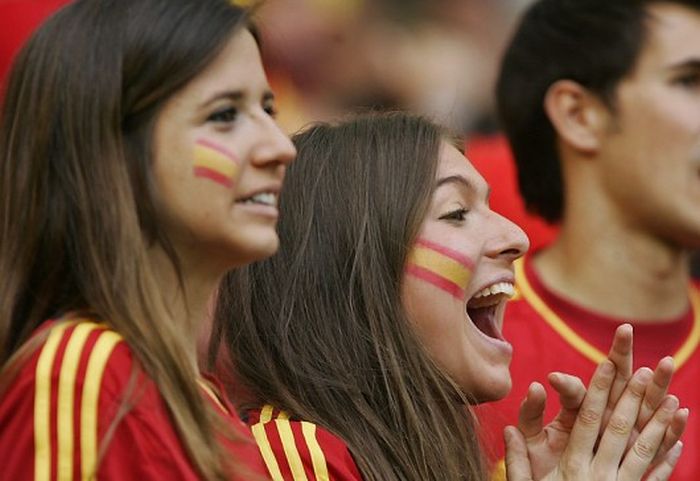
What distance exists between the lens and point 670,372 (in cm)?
288

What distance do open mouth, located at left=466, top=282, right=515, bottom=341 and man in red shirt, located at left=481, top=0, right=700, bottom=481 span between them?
777mm

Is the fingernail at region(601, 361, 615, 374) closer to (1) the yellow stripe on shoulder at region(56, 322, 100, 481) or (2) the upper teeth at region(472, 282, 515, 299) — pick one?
(2) the upper teeth at region(472, 282, 515, 299)

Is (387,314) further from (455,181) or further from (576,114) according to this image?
(576,114)

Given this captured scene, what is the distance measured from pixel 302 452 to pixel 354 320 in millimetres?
316

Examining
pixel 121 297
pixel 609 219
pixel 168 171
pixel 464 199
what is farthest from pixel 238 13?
pixel 609 219

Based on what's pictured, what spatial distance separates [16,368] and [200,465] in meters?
0.27

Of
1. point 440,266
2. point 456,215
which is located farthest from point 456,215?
point 440,266

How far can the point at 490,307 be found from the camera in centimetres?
317

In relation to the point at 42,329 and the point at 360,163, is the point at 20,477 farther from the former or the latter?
the point at 360,163

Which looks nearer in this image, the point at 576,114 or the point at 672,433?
Answer: the point at 672,433

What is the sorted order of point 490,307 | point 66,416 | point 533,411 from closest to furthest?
1. point 66,416
2. point 533,411
3. point 490,307

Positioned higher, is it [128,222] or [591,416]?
[128,222]

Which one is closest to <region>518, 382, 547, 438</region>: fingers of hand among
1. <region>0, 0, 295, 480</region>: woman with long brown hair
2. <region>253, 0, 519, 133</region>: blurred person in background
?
<region>0, 0, 295, 480</region>: woman with long brown hair

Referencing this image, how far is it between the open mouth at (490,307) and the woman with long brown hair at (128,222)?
731 mm
